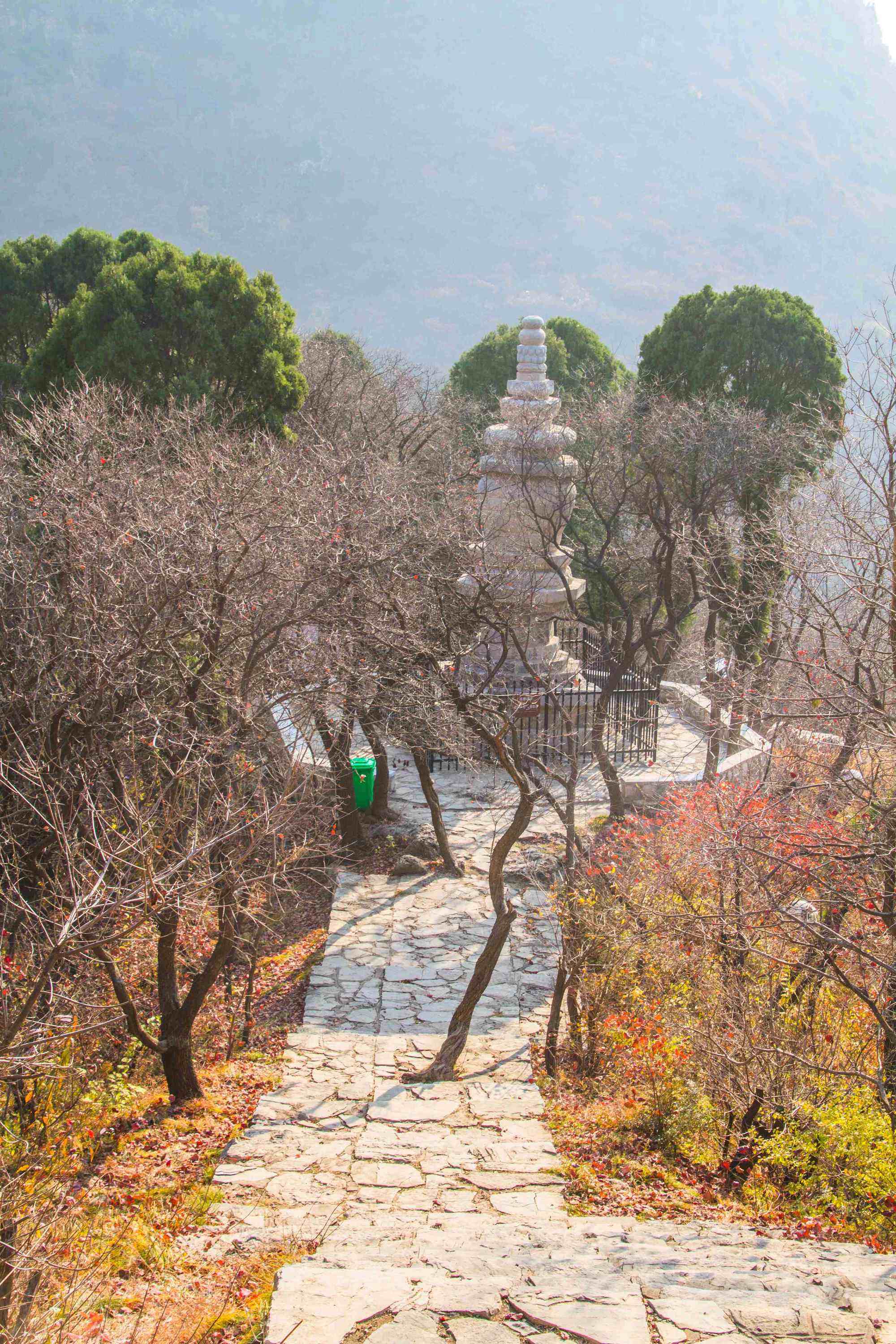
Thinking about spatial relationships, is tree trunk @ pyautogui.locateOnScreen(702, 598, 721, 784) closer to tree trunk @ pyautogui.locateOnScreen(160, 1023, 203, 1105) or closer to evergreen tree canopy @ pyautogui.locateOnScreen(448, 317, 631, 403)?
tree trunk @ pyautogui.locateOnScreen(160, 1023, 203, 1105)

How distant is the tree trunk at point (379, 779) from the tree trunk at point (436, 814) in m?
0.52

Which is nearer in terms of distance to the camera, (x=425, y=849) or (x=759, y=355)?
(x=425, y=849)

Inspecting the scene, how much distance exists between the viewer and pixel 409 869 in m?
11.1

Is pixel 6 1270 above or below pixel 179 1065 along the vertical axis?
above

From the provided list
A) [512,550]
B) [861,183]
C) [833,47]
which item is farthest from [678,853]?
[833,47]

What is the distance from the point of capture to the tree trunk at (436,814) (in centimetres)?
1059

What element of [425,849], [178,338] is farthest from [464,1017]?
[178,338]

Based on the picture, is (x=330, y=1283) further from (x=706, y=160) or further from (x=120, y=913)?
(x=706, y=160)

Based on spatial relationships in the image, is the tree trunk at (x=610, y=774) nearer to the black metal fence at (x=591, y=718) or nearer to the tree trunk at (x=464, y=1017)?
the black metal fence at (x=591, y=718)

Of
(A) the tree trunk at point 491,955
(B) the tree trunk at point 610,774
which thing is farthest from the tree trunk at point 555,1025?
(B) the tree trunk at point 610,774

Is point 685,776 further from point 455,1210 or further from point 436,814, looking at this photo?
point 455,1210

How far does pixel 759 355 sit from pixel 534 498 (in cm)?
831

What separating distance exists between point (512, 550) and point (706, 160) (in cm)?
10447

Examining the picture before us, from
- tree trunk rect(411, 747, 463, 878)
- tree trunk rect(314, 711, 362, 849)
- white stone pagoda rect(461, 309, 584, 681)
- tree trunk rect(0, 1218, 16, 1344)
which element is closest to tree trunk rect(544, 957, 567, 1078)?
tree trunk rect(411, 747, 463, 878)
